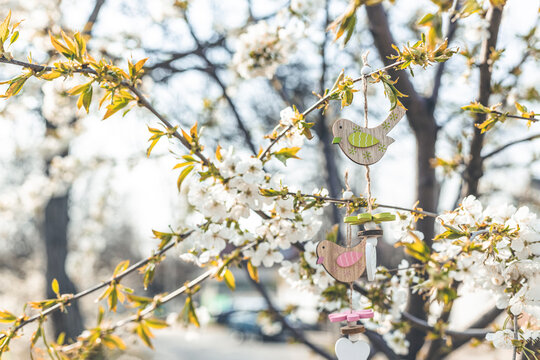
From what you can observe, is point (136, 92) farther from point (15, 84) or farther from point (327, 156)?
point (327, 156)

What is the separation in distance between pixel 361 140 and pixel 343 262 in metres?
Result: 0.28

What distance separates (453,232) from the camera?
0.94 meters

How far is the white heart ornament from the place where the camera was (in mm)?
948

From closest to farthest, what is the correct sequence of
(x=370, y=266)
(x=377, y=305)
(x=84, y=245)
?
(x=370, y=266), (x=377, y=305), (x=84, y=245)

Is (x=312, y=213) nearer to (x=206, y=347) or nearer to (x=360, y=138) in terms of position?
(x=360, y=138)

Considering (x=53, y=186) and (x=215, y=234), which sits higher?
(x=53, y=186)

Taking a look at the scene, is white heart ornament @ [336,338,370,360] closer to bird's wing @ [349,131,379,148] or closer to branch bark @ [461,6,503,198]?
bird's wing @ [349,131,379,148]

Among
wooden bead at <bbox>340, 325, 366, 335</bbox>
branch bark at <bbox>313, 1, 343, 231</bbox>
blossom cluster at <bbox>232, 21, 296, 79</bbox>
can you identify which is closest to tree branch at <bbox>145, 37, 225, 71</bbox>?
blossom cluster at <bbox>232, 21, 296, 79</bbox>

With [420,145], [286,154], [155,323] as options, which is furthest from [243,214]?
[420,145]

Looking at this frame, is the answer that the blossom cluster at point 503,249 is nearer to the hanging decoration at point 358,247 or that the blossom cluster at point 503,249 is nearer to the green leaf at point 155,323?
the hanging decoration at point 358,247

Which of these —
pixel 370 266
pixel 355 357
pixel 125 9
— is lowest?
pixel 355 357

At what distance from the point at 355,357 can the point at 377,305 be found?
0.35 metres

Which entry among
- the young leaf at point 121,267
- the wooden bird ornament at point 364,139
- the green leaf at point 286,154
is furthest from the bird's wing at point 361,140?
the young leaf at point 121,267

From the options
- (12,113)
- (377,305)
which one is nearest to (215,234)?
(377,305)
